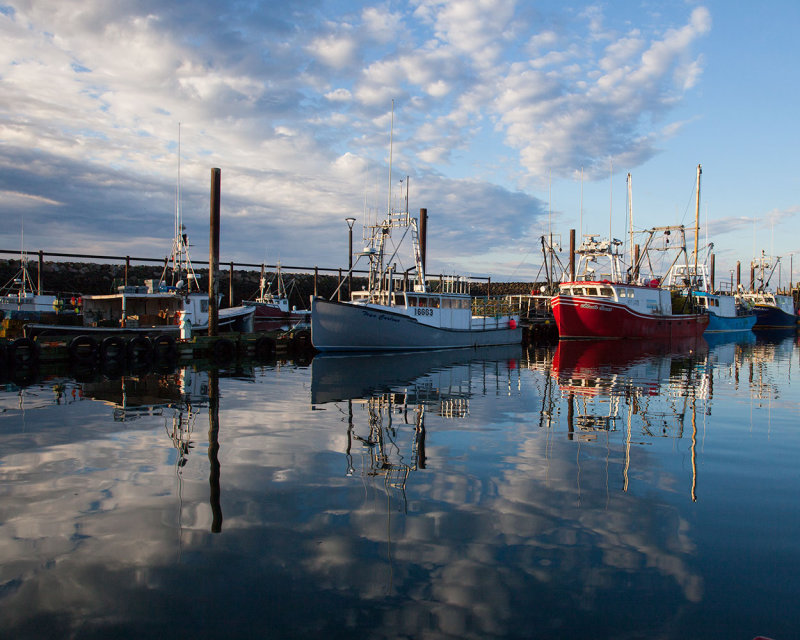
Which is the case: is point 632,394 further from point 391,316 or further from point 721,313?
point 721,313

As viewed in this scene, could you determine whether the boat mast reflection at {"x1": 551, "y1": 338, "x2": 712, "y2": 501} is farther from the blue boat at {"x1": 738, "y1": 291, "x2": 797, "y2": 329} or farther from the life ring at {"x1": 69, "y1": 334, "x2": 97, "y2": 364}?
the blue boat at {"x1": 738, "y1": 291, "x2": 797, "y2": 329}

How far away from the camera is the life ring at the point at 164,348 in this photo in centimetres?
2356

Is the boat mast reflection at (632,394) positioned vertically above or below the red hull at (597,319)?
below

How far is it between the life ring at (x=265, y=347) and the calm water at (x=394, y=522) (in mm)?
14396

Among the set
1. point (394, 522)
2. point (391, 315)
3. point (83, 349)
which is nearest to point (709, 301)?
point (391, 315)

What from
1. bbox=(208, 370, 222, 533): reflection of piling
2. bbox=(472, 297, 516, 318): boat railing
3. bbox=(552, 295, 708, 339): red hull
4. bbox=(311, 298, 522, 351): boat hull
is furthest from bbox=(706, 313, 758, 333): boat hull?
bbox=(208, 370, 222, 533): reflection of piling

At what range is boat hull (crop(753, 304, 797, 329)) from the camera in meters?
73.1

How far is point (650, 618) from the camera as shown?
166 inches

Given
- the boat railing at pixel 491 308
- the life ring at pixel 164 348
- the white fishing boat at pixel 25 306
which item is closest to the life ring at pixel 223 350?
the life ring at pixel 164 348

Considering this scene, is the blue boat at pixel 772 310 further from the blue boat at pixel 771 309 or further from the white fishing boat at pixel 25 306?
the white fishing boat at pixel 25 306

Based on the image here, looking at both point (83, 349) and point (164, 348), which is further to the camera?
point (164, 348)

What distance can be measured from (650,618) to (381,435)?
21.0ft

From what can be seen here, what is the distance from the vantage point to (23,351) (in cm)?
2005

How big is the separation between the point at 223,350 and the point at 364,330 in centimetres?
651
